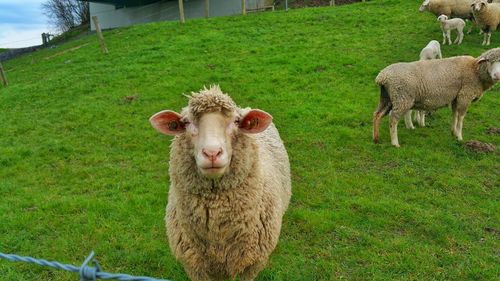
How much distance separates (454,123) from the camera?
7402 mm

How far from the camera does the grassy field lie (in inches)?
173

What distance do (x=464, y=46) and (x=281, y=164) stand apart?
10.8 metres

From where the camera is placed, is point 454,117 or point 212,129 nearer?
point 212,129

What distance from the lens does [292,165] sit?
22.0 feet

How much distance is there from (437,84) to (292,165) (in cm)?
293

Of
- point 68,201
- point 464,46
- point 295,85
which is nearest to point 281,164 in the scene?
point 68,201

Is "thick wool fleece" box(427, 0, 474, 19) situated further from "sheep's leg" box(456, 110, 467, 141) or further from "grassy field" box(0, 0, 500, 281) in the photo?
"sheep's leg" box(456, 110, 467, 141)

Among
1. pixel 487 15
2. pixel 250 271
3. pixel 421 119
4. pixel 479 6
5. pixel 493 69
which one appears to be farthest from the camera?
pixel 487 15

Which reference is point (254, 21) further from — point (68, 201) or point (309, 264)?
point (309, 264)

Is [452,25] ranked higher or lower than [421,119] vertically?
higher

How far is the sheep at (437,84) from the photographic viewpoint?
7.04 meters

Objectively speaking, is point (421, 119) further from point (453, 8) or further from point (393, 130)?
point (453, 8)

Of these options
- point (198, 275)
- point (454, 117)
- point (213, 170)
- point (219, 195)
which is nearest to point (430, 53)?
point (454, 117)

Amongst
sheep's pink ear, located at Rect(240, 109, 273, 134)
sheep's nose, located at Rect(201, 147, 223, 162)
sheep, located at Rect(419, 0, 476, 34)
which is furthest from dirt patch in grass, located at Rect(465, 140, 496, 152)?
sheep, located at Rect(419, 0, 476, 34)
